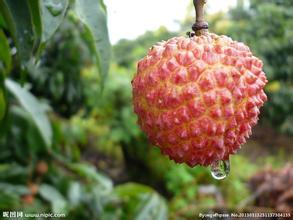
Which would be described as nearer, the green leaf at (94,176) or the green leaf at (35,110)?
the green leaf at (35,110)

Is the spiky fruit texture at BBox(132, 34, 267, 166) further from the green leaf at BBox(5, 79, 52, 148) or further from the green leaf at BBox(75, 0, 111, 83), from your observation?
the green leaf at BBox(5, 79, 52, 148)

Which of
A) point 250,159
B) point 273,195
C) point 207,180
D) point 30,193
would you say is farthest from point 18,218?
point 250,159

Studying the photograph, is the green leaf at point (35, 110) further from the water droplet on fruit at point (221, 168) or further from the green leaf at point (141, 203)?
the water droplet on fruit at point (221, 168)

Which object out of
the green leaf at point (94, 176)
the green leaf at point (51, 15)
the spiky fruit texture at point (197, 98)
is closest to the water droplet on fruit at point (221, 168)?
the spiky fruit texture at point (197, 98)

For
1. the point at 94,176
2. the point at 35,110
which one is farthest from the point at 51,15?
the point at 94,176

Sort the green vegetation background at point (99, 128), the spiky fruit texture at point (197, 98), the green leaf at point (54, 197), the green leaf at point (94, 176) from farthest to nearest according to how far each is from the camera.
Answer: the green leaf at point (94, 176) → the green leaf at point (54, 197) → the green vegetation background at point (99, 128) → the spiky fruit texture at point (197, 98)

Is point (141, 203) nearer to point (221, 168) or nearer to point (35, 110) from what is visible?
point (35, 110)

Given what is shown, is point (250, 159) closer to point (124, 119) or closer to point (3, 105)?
point (124, 119)
